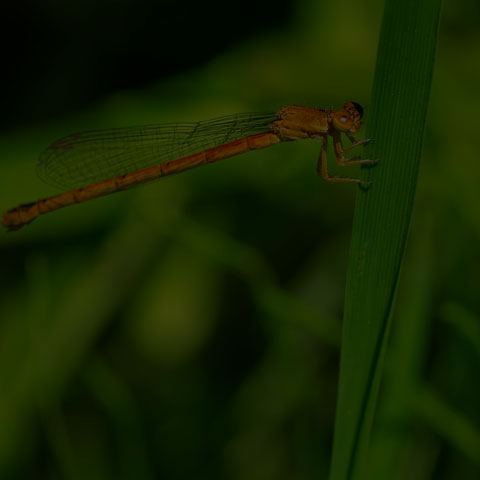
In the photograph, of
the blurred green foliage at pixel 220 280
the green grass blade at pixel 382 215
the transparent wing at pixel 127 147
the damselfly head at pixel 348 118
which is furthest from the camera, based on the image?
the transparent wing at pixel 127 147

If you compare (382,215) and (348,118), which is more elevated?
(348,118)

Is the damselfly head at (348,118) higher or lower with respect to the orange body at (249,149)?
higher

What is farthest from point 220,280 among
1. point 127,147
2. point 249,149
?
point 249,149

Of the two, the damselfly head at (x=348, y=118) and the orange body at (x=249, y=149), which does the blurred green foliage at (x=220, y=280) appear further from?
the damselfly head at (x=348, y=118)

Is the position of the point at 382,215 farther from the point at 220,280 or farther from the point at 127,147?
the point at 220,280

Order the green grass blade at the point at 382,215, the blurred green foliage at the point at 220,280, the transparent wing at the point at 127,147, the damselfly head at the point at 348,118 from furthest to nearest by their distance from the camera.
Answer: the transparent wing at the point at 127,147 < the blurred green foliage at the point at 220,280 < the damselfly head at the point at 348,118 < the green grass blade at the point at 382,215

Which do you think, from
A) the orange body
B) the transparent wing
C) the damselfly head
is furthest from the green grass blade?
the transparent wing

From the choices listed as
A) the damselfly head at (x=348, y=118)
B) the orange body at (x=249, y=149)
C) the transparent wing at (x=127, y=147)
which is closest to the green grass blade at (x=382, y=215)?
the orange body at (x=249, y=149)

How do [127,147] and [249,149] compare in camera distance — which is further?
[127,147]
